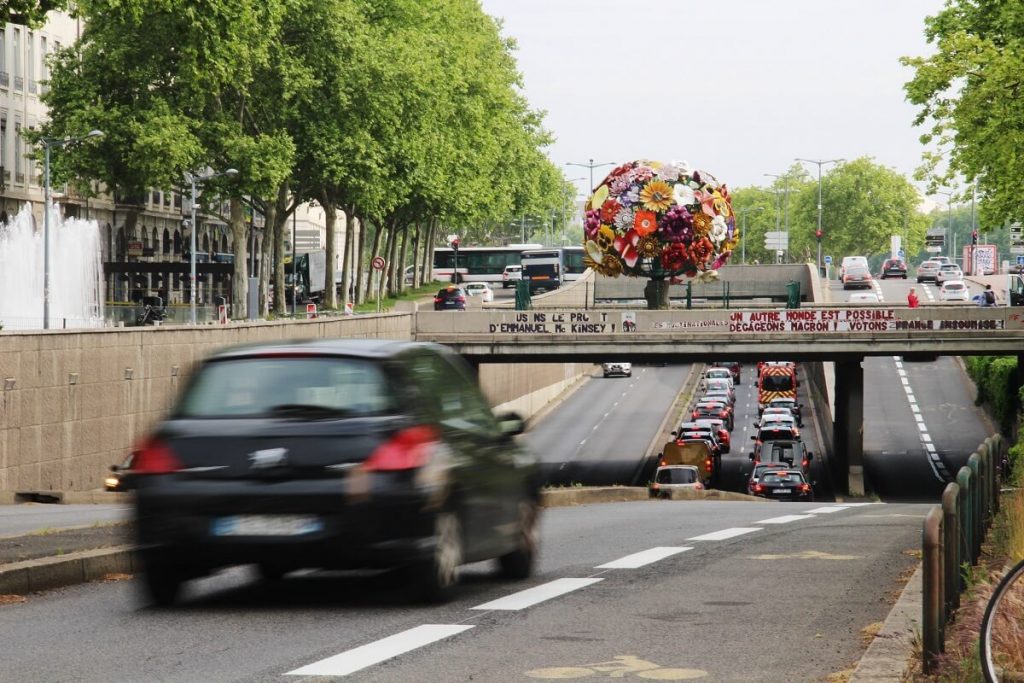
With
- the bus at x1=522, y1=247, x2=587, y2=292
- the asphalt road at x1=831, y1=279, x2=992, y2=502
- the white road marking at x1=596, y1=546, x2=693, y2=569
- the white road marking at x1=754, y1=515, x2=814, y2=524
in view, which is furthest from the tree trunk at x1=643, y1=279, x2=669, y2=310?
the bus at x1=522, y1=247, x2=587, y2=292

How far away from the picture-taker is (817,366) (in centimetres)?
9175

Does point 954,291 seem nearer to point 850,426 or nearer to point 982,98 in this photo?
point 850,426

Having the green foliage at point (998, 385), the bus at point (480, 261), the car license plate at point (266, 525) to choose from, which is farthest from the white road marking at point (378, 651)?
the bus at point (480, 261)

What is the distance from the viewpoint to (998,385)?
71.2 metres

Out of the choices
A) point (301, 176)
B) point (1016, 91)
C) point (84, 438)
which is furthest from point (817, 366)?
point (84, 438)

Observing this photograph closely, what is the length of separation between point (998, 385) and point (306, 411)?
6427 cm

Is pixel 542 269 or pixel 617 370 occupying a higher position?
pixel 542 269

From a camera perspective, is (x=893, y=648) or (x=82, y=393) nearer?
(x=893, y=648)

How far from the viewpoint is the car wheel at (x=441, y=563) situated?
33.8 feet

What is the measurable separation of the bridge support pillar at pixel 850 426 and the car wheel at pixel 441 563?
48995mm

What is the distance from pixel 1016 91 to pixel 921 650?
32.4 m

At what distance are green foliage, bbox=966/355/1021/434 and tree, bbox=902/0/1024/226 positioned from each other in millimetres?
12087

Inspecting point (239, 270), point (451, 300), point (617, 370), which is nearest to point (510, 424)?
point (239, 270)

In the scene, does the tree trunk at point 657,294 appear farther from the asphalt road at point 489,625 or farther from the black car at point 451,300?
the asphalt road at point 489,625
